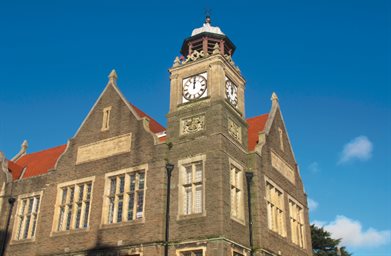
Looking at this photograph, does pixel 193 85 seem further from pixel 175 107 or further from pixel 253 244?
pixel 253 244

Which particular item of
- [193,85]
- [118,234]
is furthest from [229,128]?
[118,234]

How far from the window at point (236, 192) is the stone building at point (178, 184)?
0.18 ft

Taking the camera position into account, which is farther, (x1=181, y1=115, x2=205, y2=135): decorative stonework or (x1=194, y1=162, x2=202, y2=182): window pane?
(x1=181, y1=115, x2=205, y2=135): decorative stonework

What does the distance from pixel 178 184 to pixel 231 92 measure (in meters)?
6.52

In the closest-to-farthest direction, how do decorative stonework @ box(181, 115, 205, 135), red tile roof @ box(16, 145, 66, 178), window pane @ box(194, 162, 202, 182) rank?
window pane @ box(194, 162, 202, 182) → decorative stonework @ box(181, 115, 205, 135) → red tile roof @ box(16, 145, 66, 178)

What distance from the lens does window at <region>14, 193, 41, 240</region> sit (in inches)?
1074

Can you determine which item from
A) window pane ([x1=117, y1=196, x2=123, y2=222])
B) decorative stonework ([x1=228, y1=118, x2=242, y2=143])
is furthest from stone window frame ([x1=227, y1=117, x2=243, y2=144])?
window pane ([x1=117, y1=196, x2=123, y2=222])

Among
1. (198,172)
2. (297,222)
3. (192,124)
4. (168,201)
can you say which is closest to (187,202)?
(168,201)

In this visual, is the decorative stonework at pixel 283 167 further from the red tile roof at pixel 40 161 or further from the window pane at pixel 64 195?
the red tile roof at pixel 40 161

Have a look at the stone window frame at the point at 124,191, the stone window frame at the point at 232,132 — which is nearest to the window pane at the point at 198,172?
the stone window frame at the point at 232,132

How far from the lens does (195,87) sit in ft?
82.4

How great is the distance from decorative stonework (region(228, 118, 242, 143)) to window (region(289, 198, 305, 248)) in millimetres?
6240

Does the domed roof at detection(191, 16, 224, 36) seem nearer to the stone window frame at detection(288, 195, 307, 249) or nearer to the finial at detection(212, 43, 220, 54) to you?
the finial at detection(212, 43, 220, 54)

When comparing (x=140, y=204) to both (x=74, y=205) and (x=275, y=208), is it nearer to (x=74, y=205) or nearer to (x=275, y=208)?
(x=74, y=205)
